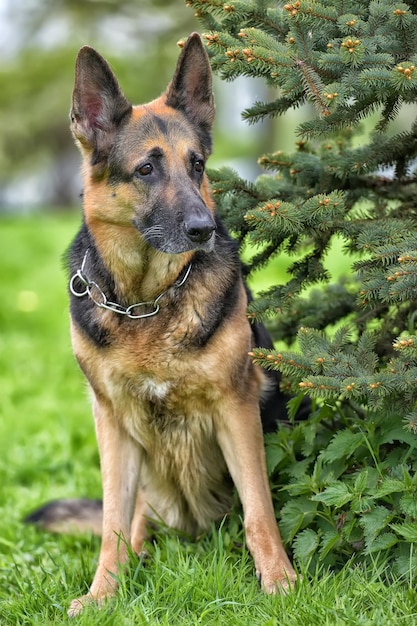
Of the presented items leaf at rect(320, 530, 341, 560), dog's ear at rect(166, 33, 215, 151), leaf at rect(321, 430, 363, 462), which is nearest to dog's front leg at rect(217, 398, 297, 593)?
leaf at rect(320, 530, 341, 560)

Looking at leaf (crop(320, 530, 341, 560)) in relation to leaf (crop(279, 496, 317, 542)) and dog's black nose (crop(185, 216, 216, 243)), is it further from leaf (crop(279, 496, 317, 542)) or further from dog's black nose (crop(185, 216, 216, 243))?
dog's black nose (crop(185, 216, 216, 243))

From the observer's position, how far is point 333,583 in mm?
3059

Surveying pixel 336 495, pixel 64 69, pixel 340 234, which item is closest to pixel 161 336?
pixel 340 234

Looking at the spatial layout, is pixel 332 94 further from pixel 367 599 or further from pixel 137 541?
pixel 137 541

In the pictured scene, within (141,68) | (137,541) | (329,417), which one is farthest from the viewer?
(141,68)

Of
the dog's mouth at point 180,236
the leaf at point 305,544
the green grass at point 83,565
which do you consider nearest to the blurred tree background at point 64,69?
the green grass at point 83,565

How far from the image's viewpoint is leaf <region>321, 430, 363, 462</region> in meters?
3.34

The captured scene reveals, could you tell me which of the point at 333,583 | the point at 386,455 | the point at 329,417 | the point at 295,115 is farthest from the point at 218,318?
the point at 295,115

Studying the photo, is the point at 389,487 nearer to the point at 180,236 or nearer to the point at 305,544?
the point at 305,544

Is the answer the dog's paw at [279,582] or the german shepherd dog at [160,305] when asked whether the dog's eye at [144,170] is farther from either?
the dog's paw at [279,582]

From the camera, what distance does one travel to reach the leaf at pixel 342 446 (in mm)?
3344

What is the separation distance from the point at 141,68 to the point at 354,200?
768 inches

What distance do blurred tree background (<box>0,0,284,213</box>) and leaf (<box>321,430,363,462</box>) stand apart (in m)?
7.89

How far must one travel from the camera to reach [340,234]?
3.44 metres
